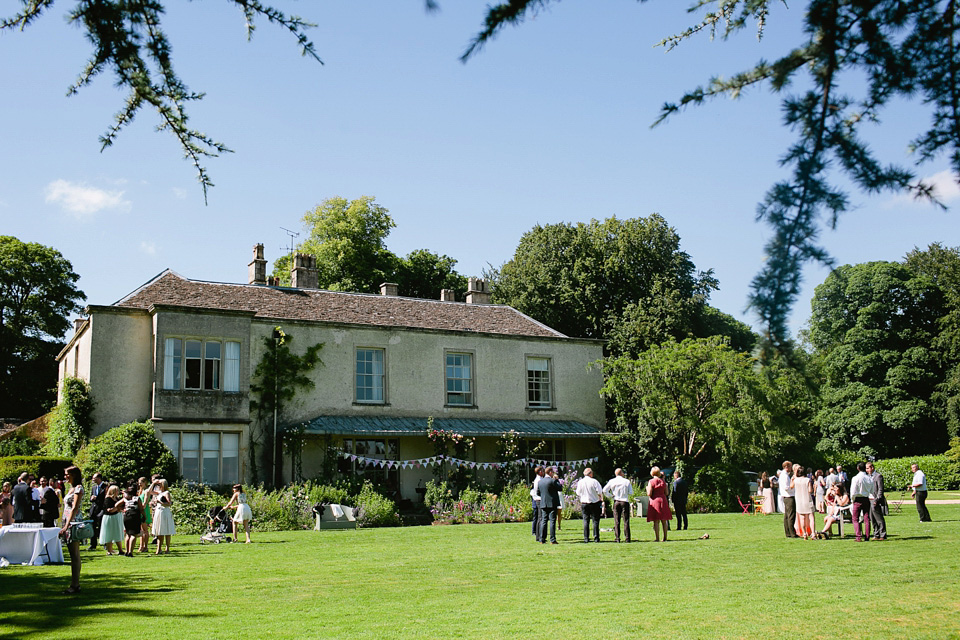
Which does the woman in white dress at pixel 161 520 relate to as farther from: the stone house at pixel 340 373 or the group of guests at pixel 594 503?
the stone house at pixel 340 373

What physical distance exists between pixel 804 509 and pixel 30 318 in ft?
136

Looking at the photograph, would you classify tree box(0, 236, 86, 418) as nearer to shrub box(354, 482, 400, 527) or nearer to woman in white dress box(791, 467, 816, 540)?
shrub box(354, 482, 400, 527)

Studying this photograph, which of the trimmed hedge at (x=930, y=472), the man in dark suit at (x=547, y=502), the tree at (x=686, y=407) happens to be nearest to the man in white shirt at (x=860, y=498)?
the man in dark suit at (x=547, y=502)

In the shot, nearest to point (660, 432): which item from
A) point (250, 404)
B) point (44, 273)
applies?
point (250, 404)

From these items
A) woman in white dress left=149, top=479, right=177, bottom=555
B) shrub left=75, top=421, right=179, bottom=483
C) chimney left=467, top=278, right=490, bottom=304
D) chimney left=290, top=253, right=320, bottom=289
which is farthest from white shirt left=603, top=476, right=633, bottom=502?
chimney left=467, top=278, right=490, bottom=304

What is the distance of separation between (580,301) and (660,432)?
1313 cm

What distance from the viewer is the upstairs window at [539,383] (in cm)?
3225

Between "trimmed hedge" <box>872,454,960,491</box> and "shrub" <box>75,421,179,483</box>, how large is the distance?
31186mm

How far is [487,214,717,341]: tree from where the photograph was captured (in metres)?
41.9

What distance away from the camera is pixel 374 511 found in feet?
78.2

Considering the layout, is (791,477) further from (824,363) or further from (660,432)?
(824,363)

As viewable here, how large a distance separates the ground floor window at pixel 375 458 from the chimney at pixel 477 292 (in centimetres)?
977

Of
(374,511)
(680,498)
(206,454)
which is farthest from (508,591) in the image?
(206,454)

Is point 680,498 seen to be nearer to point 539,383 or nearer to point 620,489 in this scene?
point 620,489
